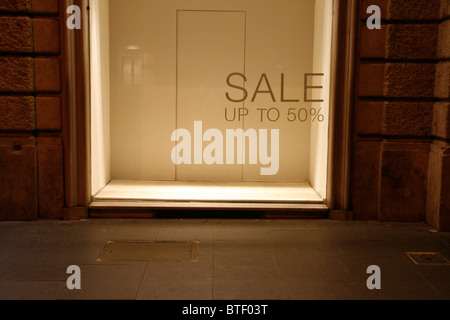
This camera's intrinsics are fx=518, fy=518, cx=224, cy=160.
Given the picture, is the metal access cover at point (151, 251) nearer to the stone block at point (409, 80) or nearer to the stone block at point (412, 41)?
the stone block at point (409, 80)

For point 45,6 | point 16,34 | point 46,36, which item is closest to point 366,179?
point 46,36

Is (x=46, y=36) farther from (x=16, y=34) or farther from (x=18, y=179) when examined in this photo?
(x=18, y=179)

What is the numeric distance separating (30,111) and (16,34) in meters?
A: 0.92

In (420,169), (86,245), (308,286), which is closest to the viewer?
(308,286)

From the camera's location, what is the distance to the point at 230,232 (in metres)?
6.04

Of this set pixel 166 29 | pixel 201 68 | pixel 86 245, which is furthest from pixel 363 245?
pixel 166 29

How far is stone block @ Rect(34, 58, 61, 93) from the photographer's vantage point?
6246 millimetres

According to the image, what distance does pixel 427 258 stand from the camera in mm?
5246

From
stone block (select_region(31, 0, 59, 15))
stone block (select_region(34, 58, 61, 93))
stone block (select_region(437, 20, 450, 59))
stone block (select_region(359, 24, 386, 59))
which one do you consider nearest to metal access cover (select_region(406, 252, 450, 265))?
stone block (select_region(437, 20, 450, 59))

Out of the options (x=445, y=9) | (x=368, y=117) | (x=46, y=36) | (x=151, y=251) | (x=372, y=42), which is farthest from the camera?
(x=368, y=117)

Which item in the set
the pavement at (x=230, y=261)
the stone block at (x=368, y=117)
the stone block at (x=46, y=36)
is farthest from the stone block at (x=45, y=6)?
the stone block at (x=368, y=117)

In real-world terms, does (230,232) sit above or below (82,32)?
below

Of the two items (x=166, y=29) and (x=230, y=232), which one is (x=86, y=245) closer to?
(x=230, y=232)
